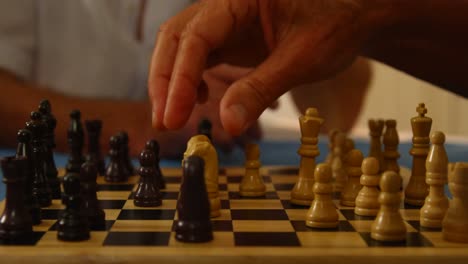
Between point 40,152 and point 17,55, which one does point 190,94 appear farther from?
point 17,55

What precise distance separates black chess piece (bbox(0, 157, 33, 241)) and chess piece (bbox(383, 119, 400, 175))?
0.89 m

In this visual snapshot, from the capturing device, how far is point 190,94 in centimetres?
127

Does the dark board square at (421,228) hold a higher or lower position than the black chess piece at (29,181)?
lower

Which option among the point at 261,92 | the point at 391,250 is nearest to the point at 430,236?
the point at 391,250

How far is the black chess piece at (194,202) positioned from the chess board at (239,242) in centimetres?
3

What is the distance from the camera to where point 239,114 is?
114 cm

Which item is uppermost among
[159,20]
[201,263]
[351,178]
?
[159,20]

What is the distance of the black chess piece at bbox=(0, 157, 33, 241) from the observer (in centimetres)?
94

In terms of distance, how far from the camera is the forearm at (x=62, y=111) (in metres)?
2.31

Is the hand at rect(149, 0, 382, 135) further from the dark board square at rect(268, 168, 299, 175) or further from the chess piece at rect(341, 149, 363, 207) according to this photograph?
the dark board square at rect(268, 168, 299, 175)

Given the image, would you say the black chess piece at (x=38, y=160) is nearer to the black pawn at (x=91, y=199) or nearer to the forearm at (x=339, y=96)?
the black pawn at (x=91, y=199)

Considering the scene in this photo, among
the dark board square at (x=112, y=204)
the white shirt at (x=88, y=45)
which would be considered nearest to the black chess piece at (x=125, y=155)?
the dark board square at (x=112, y=204)

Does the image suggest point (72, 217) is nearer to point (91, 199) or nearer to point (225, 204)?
point (91, 199)

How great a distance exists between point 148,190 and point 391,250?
0.54 meters
